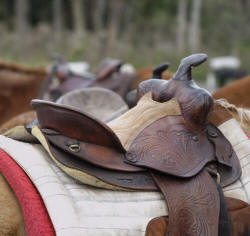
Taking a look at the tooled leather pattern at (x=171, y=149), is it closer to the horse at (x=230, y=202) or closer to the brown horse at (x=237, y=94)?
the horse at (x=230, y=202)

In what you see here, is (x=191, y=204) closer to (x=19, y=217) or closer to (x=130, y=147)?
(x=130, y=147)

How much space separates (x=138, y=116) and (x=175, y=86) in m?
0.15

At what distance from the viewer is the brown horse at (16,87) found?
14.1 ft

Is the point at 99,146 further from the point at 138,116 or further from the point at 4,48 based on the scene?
the point at 4,48

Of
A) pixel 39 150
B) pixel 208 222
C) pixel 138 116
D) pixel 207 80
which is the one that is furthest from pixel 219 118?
pixel 207 80

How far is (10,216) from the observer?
105cm

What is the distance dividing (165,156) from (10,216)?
434mm

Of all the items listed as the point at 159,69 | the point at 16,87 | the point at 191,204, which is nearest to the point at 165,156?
the point at 191,204

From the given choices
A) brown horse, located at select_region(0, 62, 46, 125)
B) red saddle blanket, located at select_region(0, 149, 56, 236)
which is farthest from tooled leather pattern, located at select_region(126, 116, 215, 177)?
brown horse, located at select_region(0, 62, 46, 125)

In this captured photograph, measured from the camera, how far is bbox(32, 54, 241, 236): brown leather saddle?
3.84 feet

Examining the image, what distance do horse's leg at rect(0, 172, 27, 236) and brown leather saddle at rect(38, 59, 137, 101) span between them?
8.48 ft

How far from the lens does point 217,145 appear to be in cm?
136

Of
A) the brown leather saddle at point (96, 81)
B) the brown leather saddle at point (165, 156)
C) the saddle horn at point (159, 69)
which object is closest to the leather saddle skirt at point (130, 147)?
the brown leather saddle at point (165, 156)

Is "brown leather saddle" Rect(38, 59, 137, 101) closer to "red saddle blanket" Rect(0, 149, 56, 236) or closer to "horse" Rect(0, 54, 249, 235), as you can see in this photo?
"horse" Rect(0, 54, 249, 235)
